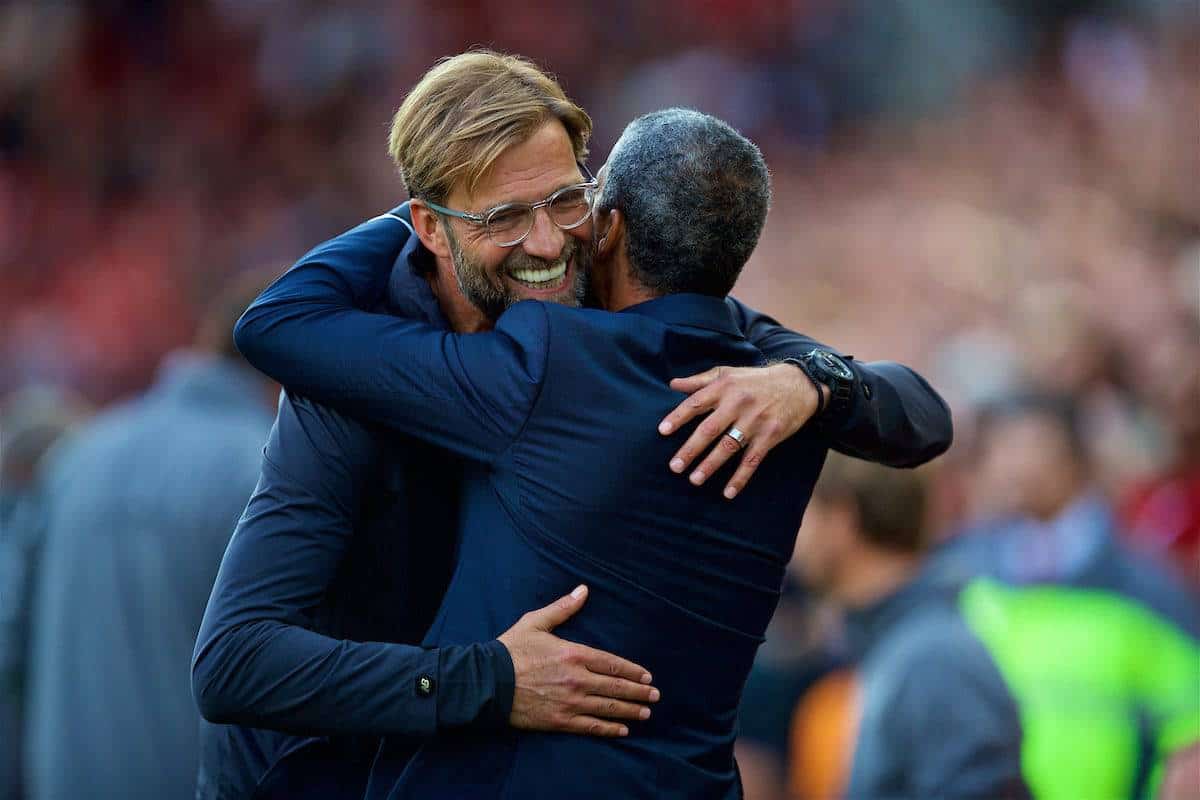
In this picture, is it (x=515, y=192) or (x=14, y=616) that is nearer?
(x=515, y=192)

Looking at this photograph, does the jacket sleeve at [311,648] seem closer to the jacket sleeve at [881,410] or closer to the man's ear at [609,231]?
the man's ear at [609,231]

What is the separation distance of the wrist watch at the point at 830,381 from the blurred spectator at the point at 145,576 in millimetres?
1888

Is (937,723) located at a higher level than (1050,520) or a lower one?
lower

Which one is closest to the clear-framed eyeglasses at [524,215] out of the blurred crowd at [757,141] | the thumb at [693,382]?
→ the thumb at [693,382]

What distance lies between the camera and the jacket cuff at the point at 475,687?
2.25 metres

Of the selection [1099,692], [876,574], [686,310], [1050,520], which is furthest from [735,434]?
[1050,520]

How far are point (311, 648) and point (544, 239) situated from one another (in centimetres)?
69

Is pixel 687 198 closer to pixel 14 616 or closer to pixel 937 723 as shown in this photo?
pixel 937 723

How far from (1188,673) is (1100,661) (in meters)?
0.23

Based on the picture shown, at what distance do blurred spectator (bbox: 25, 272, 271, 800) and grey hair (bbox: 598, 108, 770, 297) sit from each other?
6.13ft

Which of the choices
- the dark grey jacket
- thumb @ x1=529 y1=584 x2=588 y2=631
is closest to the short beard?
thumb @ x1=529 y1=584 x2=588 y2=631

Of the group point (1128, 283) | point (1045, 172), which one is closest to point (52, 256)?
point (1045, 172)

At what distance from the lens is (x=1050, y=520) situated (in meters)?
Answer: 4.94

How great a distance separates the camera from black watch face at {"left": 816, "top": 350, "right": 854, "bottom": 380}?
8.21 feet
